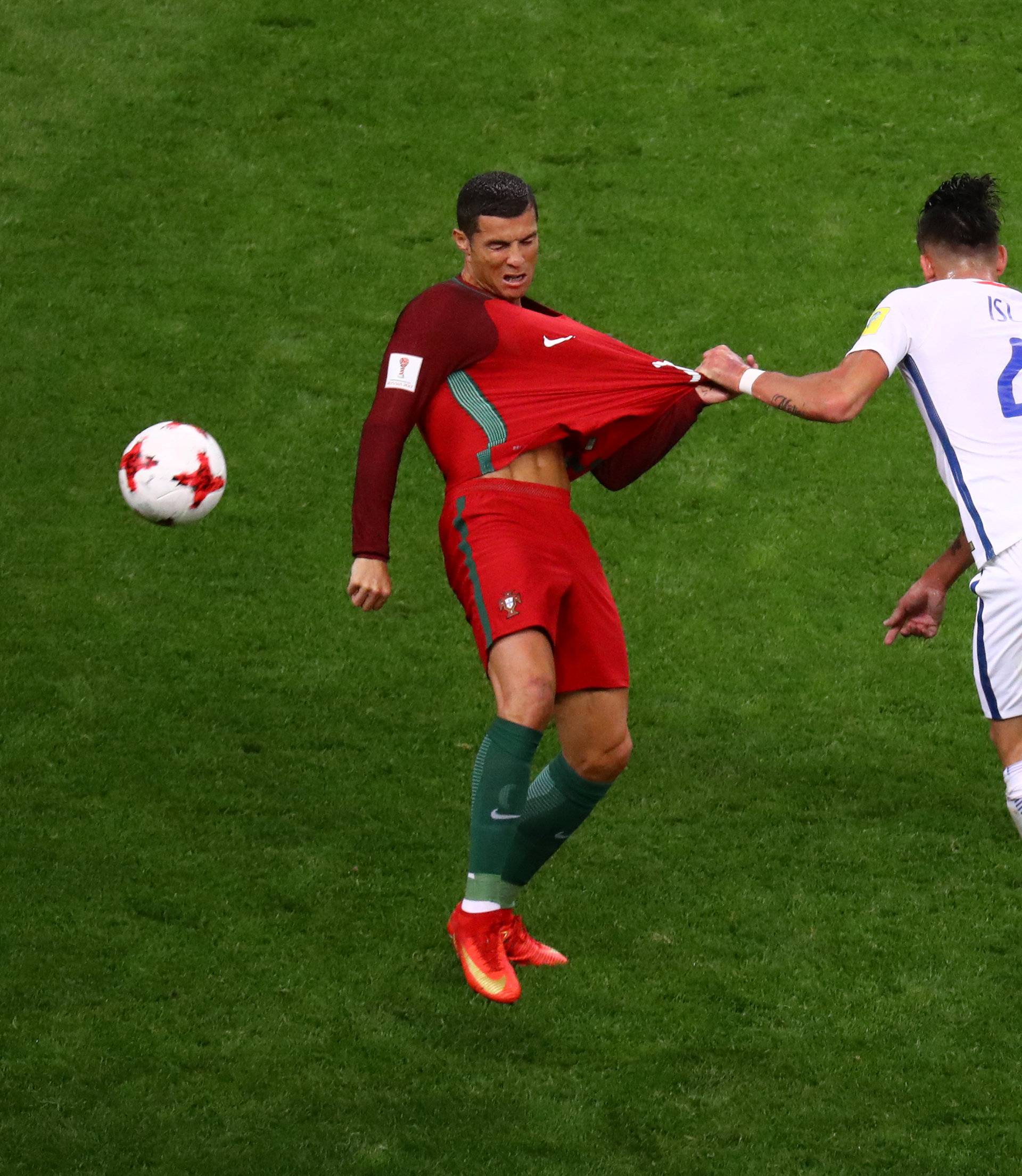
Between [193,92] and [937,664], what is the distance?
24.7ft

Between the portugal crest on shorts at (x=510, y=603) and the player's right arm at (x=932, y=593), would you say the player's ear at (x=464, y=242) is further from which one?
the player's right arm at (x=932, y=593)

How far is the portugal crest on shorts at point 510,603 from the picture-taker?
18.7 feet

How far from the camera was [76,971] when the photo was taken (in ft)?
23.3

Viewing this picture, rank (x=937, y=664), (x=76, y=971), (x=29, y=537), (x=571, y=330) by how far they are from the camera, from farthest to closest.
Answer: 1. (x=29, y=537)
2. (x=937, y=664)
3. (x=76, y=971)
4. (x=571, y=330)

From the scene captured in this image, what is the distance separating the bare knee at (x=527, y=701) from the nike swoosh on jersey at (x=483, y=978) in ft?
2.46

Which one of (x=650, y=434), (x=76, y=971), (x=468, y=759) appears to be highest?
(x=650, y=434)

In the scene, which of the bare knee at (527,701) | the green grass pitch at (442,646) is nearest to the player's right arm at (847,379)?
the bare knee at (527,701)

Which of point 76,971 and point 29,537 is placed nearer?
point 76,971

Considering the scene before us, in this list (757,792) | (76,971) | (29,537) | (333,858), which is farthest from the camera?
(29,537)

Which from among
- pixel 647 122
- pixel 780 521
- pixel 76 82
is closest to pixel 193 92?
pixel 76 82

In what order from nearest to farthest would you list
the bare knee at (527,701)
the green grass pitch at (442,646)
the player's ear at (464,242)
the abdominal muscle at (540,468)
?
1. the bare knee at (527,701)
2. the abdominal muscle at (540,468)
3. the player's ear at (464,242)
4. the green grass pitch at (442,646)

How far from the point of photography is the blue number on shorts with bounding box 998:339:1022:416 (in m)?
5.80

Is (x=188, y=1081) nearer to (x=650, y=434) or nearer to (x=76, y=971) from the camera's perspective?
(x=76, y=971)

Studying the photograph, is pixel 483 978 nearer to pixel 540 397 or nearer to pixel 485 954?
pixel 485 954
